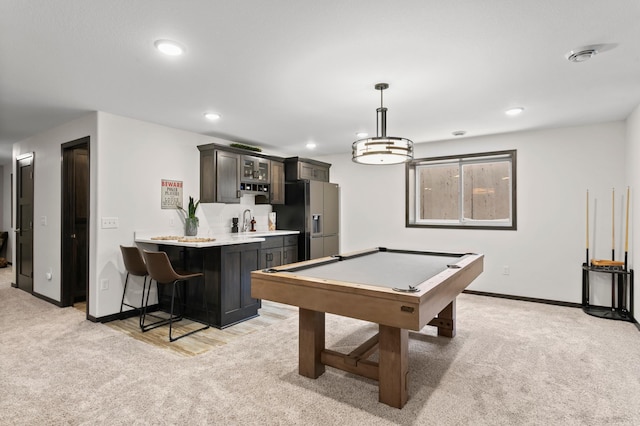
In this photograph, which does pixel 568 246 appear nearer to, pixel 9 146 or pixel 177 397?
pixel 177 397

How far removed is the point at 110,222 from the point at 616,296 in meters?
5.91

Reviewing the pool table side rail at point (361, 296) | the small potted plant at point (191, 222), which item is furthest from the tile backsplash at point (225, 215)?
the pool table side rail at point (361, 296)

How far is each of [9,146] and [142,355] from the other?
508 centimetres

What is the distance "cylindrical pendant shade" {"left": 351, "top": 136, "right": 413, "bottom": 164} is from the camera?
2629mm

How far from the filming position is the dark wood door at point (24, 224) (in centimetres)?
498

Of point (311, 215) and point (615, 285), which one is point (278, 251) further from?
point (615, 285)

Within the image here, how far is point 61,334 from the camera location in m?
3.34

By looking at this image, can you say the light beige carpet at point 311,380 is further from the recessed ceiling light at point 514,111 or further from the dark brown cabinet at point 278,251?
the recessed ceiling light at point 514,111

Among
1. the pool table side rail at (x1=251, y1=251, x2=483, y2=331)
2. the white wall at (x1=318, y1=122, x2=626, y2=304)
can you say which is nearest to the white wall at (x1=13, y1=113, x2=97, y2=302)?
the pool table side rail at (x1=251, y1=251, x2=483, y2=331)

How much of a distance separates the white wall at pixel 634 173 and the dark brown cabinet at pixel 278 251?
13.7 ft

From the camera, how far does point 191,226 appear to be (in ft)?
14.3

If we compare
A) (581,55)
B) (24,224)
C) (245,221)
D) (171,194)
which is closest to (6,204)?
(24,224)

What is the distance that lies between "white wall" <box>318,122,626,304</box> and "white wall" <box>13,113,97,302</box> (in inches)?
196

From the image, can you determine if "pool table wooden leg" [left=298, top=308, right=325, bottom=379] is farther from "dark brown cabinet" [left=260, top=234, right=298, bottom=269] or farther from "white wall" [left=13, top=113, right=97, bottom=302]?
"white wall" [left=13, top=113, right=97, bottom=302]
